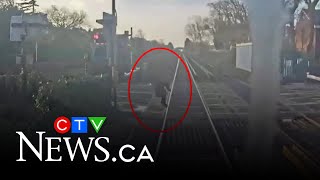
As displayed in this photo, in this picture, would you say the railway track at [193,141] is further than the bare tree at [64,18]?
No

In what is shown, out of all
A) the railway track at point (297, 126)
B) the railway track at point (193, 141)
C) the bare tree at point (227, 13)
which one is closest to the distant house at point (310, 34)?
the railway track at point (297, 126)

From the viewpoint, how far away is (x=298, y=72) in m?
28.8

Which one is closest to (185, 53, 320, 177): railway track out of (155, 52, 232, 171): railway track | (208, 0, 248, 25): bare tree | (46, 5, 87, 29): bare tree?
(155, 52, 232, 171): railway track

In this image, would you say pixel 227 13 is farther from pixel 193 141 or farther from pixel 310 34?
pixel 193 141

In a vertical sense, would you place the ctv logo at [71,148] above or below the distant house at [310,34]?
below

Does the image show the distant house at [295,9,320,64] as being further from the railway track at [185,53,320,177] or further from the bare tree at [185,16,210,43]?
the bare tree at [185,16,210,43]

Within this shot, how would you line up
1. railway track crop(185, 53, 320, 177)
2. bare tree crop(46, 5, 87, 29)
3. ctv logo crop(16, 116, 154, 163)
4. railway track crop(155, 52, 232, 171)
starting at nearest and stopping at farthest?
ctv logo crop(16, 116, 154, 163)
railway track crop(185, 53, 320, 177)
railway track crop(155, 52, 232, 171)
bare tree crop(46, 5, 87, 29)

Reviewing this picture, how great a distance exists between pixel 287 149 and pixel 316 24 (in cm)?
906

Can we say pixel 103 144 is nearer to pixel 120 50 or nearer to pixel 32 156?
pixel 32 156

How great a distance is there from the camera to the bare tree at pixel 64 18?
214 feet

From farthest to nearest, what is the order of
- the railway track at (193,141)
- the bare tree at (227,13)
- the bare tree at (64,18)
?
the bare tree at (64,18)
the bare tree at (227,13)
the railway track at (193,141)

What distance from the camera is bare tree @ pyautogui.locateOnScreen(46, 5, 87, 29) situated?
214 feet

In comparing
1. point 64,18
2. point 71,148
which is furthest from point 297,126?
point 64,18

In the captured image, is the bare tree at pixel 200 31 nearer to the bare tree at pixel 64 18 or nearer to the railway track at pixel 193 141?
the bare tree at pixel 64 18
